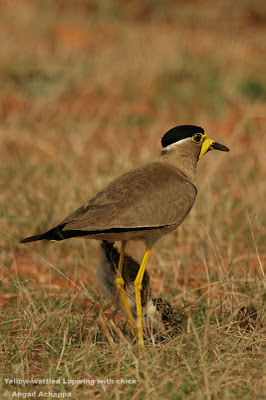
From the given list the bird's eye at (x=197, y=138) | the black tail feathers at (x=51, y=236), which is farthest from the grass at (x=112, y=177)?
the bird's eye at (x=197, y=138)

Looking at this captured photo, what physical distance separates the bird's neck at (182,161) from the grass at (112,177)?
1.63 feet

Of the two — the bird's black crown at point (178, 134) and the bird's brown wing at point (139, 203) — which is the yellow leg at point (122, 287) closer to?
the bird's brown wing at point (139, 203)

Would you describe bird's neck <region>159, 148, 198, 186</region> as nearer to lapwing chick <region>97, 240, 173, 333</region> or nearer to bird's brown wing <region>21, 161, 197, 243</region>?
bird's brown wing <region>21, 161, 197, 243</region>

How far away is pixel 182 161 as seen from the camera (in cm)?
447

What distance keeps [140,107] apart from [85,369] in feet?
25.8

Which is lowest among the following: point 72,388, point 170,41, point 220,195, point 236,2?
point 72,388

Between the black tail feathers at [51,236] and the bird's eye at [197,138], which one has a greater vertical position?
the bird's eye at [197,138]

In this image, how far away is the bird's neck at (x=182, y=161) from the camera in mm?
4445

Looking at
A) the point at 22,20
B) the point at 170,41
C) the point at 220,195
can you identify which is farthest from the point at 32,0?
the point at 220,195

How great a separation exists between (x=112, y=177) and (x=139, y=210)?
2.51 meters

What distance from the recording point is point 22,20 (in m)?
15.2

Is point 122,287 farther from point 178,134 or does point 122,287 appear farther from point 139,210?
point 178,134

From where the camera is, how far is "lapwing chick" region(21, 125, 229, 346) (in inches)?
147

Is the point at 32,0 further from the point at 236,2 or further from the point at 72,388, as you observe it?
the point at 72,388
